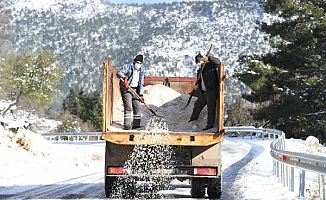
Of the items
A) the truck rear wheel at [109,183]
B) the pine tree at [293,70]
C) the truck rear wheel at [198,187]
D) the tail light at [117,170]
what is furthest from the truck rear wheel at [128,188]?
the pine tree at [293,70]

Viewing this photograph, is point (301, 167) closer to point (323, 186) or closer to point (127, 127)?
point (323, 186)

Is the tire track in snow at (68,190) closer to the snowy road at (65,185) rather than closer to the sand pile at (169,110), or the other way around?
the snowy road at (65,185)

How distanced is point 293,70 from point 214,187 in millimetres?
26583

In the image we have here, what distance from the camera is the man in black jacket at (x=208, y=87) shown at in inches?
367

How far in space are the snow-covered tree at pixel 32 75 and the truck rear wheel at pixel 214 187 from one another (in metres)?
44.3

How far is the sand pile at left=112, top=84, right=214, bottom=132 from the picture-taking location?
9.77m

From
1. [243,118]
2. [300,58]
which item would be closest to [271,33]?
[300,58]

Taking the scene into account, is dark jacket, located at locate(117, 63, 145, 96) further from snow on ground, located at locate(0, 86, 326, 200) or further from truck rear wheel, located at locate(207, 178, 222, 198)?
truck rear wheel, located at locate(207, 178, 222, 198)

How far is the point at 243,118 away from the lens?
69688mm

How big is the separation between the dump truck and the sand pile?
566 mm

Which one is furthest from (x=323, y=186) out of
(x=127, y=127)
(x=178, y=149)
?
(x=127, y=127)

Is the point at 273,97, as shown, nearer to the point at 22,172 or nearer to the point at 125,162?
the point at 22,172

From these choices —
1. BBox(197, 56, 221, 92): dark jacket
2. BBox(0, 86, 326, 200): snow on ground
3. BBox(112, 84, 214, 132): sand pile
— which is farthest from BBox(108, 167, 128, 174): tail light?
BBox(197, 56, 221, 92): dark jacket

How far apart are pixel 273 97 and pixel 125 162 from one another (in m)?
27.9
